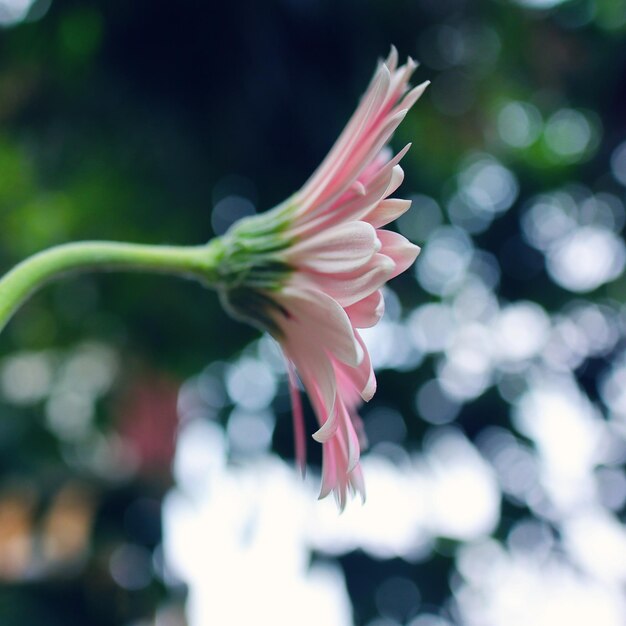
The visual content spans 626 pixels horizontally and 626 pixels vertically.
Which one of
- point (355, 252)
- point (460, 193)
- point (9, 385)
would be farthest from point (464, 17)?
point (9, 385)

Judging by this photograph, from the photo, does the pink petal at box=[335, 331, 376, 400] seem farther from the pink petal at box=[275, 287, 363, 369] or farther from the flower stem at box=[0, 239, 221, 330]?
the flower stem at box=[0, 239, 221, 330]

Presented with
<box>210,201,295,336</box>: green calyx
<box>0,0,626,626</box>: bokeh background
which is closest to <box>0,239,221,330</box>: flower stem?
<box>210,201,295,336</box>: green calyx

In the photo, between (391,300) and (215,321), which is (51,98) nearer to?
(215,321)

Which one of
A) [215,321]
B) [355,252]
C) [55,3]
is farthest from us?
[215,321]

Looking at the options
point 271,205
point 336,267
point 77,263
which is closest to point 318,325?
point 336,267

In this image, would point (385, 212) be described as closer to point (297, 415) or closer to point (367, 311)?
point (367, 311)
